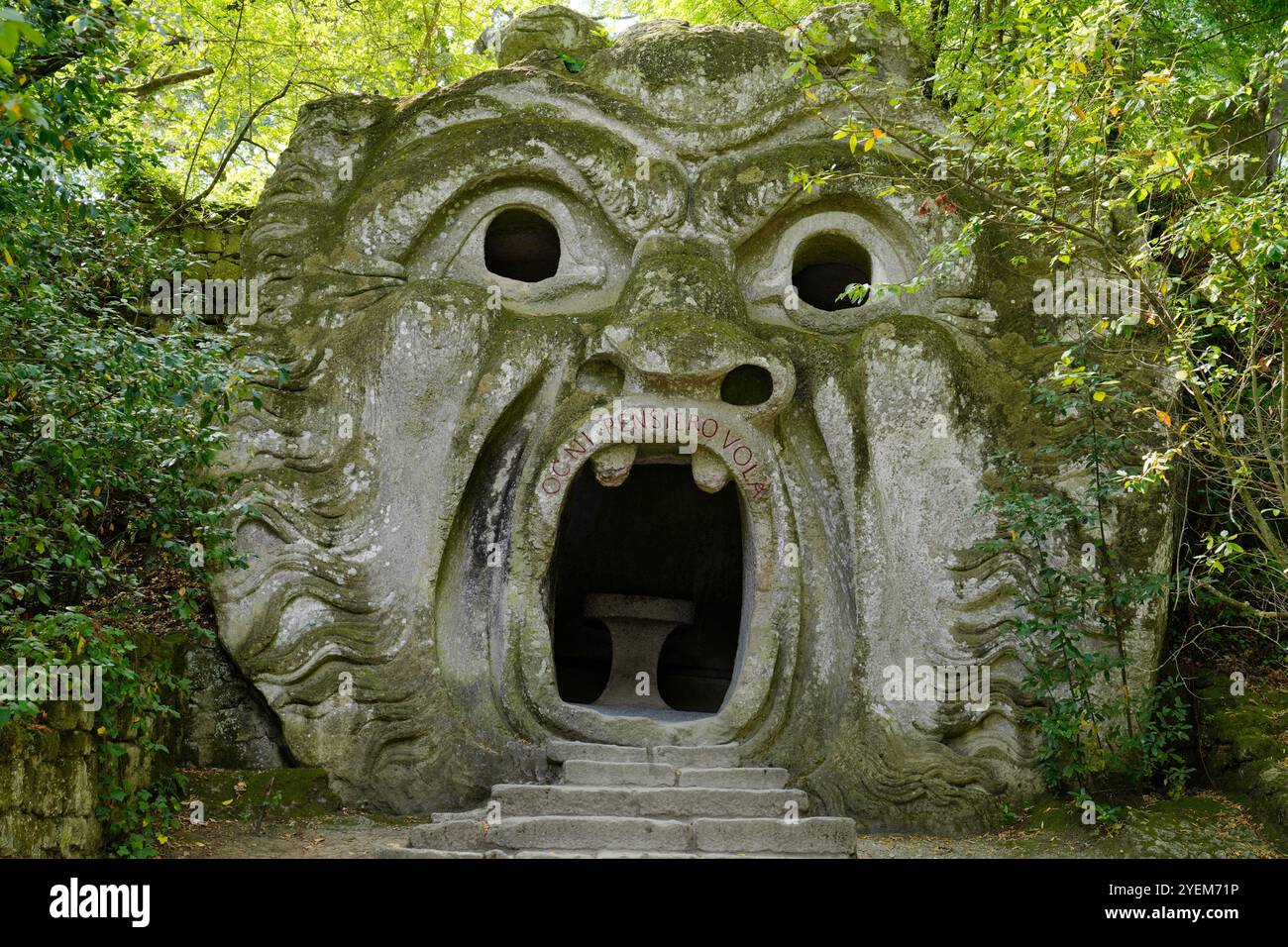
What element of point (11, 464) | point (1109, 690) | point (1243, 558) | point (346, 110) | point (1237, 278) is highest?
point (346, 110)

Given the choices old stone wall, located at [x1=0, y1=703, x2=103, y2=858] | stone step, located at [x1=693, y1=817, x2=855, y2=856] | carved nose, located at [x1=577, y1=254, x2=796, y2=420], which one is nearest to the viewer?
old stone wall, located at [x1=0, y1=703, x2=103, y2=858]

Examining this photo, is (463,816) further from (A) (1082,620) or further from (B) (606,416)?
(A) (1082,620)

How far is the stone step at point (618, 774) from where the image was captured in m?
6.69

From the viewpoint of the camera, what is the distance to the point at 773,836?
5957mm

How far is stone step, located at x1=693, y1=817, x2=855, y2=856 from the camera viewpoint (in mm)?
5926

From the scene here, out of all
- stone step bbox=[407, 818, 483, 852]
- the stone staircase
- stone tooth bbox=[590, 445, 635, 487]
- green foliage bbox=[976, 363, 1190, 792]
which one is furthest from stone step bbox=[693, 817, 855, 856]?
stone tooth bbox=[590, 445, 635, 487]

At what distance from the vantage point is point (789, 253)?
816cm

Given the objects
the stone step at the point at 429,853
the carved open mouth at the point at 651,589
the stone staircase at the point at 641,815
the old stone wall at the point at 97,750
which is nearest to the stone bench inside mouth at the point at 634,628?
the carved open mouth at the point at 651,589

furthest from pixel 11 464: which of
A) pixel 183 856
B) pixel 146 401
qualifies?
pixel 183 856

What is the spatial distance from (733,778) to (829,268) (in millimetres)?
4336

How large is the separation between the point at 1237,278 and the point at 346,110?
5699 mm

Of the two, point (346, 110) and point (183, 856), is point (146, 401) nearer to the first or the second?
point (183, 856)

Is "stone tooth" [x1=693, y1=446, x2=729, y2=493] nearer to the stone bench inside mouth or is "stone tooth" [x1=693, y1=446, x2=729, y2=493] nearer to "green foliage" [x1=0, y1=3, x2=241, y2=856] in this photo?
the stone bench inside mouth

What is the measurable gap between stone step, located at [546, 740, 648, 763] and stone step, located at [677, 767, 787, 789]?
32 cm
